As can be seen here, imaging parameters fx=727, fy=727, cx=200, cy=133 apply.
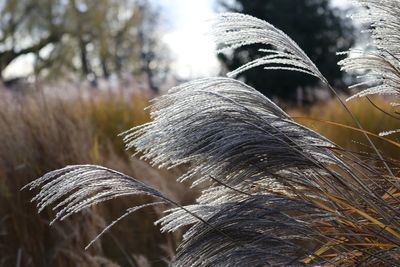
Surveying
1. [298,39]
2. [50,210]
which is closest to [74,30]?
[298,39]

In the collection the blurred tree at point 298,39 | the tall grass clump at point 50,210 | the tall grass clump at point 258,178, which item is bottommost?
the blurred tree at point 298,39

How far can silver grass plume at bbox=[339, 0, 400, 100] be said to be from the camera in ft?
7.23

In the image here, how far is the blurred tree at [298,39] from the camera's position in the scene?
87.9 ft

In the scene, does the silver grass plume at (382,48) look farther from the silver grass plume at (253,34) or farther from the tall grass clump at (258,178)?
the silver grass plume at (253,34)

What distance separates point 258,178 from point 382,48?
23.4 inches

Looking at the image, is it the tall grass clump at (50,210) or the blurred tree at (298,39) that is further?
the blurred tree at (298,39)

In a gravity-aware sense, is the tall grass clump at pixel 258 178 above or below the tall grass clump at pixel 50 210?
above

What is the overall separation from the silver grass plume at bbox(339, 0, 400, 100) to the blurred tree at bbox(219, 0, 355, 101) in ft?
78.5

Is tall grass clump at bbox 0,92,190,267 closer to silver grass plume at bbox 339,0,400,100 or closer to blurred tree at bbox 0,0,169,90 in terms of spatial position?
silver grass plume at bbox 339,0,400,100

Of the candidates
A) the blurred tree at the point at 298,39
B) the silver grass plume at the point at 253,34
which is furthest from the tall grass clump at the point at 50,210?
the blurred tree at the point at 298,39

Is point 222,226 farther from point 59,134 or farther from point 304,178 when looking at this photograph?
point 59,134

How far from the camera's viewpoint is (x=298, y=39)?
2650cm

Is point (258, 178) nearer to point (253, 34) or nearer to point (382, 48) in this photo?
point (253, 34)

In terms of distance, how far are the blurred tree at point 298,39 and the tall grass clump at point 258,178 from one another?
79.0 ft
